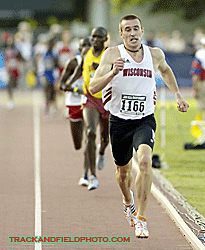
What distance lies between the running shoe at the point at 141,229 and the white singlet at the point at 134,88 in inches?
43.5

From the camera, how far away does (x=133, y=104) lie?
6.85 m

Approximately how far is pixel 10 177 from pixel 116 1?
26464 mm

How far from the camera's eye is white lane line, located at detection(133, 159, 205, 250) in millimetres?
6418

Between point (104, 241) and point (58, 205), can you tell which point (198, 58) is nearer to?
point (58, 205)

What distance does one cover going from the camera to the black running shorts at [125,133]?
22.6 ft

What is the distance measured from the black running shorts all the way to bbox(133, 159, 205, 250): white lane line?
2.97ft

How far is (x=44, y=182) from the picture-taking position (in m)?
10.2

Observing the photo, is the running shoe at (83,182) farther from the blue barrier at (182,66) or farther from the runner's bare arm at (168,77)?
the blue barrier at (182,66)

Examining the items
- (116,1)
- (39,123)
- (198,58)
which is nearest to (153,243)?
(198,58)

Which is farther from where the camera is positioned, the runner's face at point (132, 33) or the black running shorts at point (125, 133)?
the black running shorts at point (125, 133)

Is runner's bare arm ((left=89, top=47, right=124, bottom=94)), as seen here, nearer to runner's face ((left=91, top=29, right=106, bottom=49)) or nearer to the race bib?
the race bib

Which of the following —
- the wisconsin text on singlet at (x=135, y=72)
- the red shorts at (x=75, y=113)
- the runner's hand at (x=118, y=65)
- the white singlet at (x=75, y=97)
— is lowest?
the red shorts at (x=75, y=113)

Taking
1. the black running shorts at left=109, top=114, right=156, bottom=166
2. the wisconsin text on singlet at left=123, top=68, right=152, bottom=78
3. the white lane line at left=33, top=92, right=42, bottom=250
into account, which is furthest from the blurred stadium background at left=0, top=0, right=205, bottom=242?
the wisconsin text on singlet at left=123, top=68, right=152, bottom=78

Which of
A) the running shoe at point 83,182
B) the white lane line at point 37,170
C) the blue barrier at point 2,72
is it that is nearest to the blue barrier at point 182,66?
the white lane line at point 37,170
